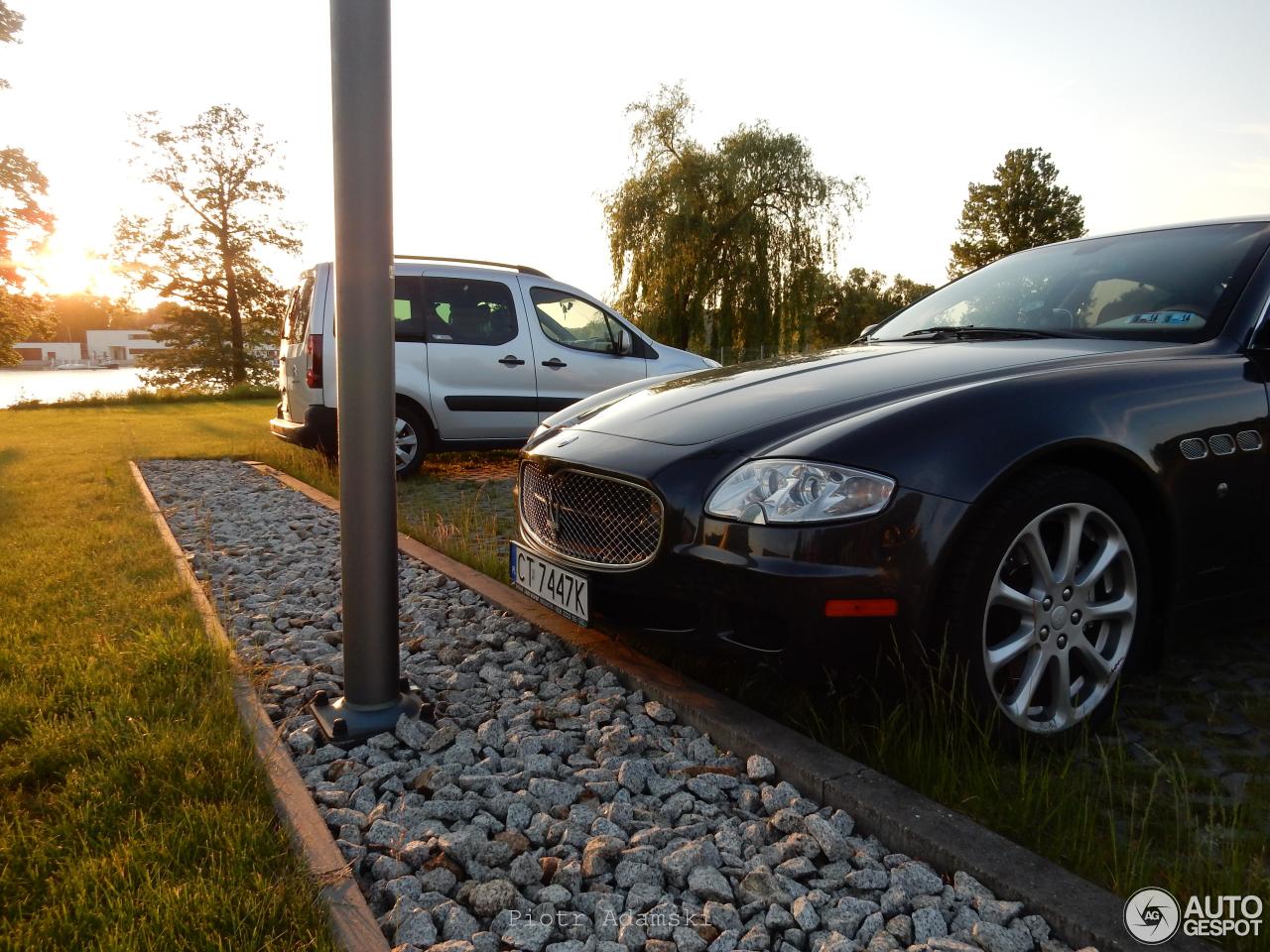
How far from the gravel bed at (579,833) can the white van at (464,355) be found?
15.7ft

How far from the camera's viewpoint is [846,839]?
1.93 metres

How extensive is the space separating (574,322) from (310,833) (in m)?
7.14

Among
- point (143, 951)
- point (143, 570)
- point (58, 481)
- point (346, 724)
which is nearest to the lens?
point (143, 951)

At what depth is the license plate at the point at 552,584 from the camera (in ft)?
8.84

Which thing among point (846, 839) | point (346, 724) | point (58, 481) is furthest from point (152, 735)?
point (58, 481)

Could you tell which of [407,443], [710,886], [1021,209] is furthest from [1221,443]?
[1021,209]

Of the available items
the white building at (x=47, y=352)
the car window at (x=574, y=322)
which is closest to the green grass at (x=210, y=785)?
the car window at (x=574, y=322)

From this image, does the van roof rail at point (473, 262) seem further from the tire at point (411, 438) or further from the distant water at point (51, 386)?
the distant water at point (51, 386)

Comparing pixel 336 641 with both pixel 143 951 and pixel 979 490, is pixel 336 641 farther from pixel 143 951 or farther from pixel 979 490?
pixel 979 490

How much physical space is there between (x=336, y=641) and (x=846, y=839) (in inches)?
84.2

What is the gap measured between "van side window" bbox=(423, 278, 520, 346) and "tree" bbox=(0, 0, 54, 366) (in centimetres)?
2246

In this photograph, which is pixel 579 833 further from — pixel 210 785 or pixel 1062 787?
pixel 1062 787

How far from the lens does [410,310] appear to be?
7.92 m

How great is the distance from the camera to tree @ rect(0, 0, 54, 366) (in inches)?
961
